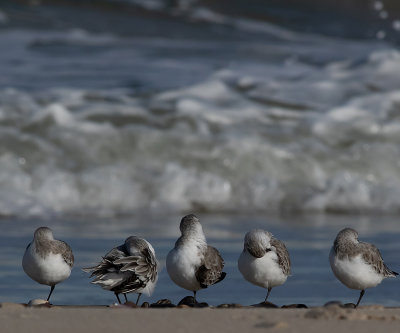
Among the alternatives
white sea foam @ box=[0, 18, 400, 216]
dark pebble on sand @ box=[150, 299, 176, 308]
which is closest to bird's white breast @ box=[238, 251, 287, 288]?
dark pebble on sand @ box=[150, 299, 176, 308]

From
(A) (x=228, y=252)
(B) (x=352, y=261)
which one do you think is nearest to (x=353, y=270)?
(B) (x=352, y=261)

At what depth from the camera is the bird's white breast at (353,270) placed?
5246 millimetres

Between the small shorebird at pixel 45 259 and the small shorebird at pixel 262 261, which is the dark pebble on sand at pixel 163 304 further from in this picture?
the small shorebird at pixel 45 259

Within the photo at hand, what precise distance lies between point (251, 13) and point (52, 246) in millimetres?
13284

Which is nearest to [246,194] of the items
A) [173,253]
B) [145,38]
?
[173,253]

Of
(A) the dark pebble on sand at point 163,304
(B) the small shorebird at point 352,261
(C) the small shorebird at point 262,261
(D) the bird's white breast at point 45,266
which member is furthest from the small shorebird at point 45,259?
(B) the small shorebird at point 352,261

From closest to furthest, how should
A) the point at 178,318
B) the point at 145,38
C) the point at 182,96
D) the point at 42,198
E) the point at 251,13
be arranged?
the point at 178,318 → the point at 42,198 → the point at 182,96 → the point at 145,38 → the point at 251,13

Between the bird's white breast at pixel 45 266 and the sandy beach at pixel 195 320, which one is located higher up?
the sandy beach at pixel 195 320

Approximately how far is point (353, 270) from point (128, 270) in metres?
1.26

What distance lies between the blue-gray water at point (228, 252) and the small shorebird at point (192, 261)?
0.40 meters

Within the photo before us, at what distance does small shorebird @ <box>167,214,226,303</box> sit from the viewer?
5.34 m

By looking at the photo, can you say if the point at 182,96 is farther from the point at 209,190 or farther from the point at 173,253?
the point at 173,253

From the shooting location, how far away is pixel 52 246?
5.37m

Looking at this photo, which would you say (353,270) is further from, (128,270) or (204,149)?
(204,149)
